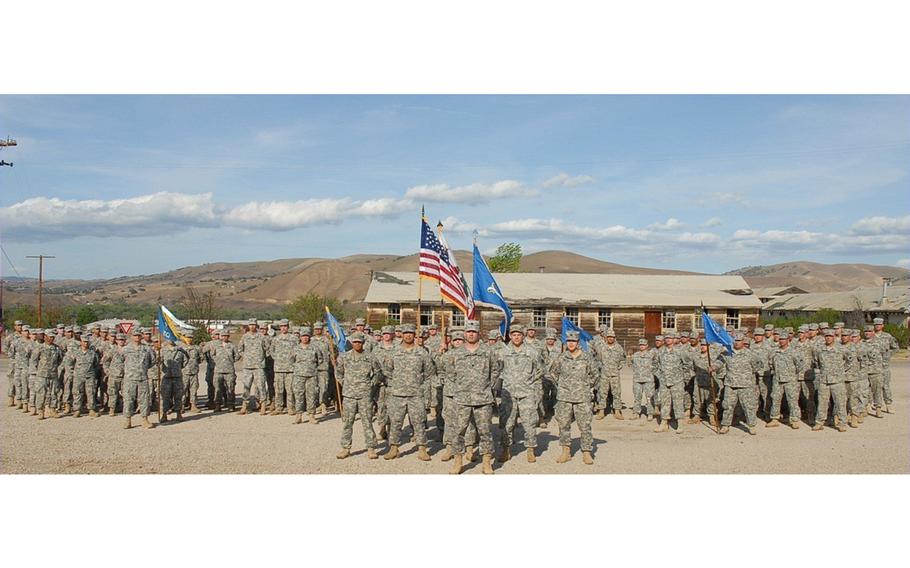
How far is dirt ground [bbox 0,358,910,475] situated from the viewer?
9.20 meters

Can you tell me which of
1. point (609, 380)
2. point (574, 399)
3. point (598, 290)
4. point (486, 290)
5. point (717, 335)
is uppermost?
point (598, 290)

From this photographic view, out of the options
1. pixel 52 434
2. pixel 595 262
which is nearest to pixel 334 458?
pixel 52 434

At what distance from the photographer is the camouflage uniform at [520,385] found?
31.2ft

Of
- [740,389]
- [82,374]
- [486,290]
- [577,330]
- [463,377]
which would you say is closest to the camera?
[463,377]

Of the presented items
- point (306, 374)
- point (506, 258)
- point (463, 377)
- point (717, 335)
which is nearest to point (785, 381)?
point (717, 335)

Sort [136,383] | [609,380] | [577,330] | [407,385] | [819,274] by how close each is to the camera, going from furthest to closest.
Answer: [819,274] < [609,380] < [577,330] < [136,383] < [407,385]

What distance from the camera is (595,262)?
146625mm

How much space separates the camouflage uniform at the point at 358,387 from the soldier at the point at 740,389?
21.8 feet

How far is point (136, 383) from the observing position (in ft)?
39.7

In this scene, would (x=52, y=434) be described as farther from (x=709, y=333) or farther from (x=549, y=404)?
(x=709, y=333)

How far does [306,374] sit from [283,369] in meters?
0.78

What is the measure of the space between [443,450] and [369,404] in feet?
5.35

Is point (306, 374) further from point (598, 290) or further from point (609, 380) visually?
point (598, 290)

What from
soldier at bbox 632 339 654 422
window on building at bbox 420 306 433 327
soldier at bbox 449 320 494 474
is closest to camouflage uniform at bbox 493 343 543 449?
soldier at bbox 449 320 494 474
